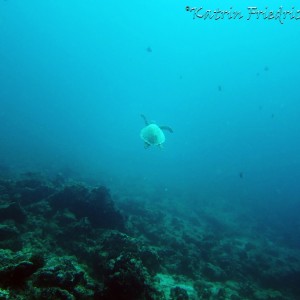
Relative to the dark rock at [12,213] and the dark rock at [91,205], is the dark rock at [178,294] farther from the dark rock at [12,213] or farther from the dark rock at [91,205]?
the dark rock at [12,213]

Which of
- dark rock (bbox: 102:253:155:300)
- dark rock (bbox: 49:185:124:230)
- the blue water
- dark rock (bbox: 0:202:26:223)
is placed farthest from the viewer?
the blue water

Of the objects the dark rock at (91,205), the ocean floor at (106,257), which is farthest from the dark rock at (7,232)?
the dark rock at (91,205)

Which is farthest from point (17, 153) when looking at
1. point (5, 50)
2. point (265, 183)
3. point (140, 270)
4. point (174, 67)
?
point (5, 50)

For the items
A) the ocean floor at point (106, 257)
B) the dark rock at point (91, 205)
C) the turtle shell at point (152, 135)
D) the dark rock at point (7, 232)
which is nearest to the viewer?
the ocean floor at point (106, 257)

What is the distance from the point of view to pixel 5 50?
19738 centimetres

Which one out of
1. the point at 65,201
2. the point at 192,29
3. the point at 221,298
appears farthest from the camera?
the point at 192,29

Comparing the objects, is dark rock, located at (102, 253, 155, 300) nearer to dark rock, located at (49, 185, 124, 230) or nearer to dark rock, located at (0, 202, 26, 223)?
dark rock, located at (49, 185, 124, 230)

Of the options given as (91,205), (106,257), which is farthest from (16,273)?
(91,205)

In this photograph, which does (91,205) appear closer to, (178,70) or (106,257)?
(106,257)

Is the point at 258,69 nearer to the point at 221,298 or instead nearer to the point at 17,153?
the point at 17,153

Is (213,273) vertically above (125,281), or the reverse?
(213,273)

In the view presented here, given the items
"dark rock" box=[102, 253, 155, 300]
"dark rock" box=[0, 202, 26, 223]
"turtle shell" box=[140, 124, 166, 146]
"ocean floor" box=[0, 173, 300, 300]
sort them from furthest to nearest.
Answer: "turtle shell" box=[140, 124, 166, 146] < "dark rock" box=[0, 202, 26, 223] < "dark rock" box=[102, 253, 155, 300] < "ocean floor" box=[0, 173, 300, 300]

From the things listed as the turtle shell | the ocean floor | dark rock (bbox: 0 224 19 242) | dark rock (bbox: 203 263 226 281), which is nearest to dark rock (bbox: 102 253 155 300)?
the ocean floor

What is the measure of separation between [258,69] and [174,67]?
66.6 meters
